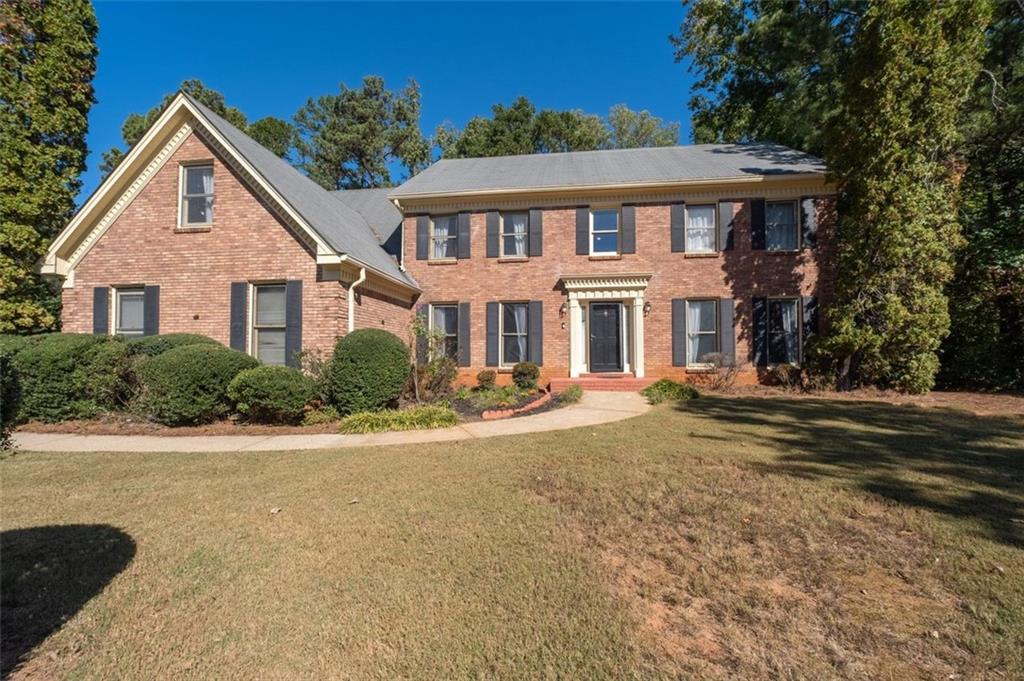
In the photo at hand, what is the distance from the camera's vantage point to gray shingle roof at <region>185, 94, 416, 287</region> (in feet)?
34.3

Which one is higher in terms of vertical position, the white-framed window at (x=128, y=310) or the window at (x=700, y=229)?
the window at (x=700, y=229)

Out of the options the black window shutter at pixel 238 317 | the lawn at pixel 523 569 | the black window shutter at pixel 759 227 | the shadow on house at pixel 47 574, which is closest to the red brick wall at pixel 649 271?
the black window shutter at pixel 759 227

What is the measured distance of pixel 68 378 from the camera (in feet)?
27.2

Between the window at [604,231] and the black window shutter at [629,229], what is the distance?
0.30 m

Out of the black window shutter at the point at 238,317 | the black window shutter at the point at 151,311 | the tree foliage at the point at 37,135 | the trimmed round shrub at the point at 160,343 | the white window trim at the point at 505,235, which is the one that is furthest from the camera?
the white window trim at the point at 505,235

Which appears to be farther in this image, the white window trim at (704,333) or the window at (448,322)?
the window at (448,322)

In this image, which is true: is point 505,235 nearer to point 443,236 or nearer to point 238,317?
point 443,236

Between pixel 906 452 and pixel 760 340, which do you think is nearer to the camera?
pixel 906 452

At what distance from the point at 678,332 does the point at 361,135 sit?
27.0 metres

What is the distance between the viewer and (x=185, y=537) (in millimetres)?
3432

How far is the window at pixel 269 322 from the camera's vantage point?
10.6 metres

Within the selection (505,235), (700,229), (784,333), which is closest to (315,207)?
(505,235)

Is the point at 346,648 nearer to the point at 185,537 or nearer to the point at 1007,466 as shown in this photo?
the point at 185,537

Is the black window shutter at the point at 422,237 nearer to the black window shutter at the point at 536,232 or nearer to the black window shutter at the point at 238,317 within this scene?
the black window shutter at the point at 536,232
